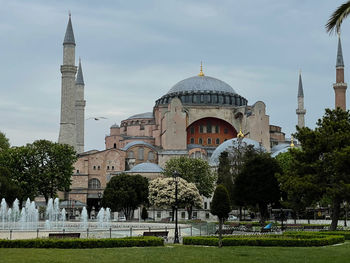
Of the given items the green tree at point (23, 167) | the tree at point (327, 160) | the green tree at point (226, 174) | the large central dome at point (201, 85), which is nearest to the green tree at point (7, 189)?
the green tree at point (23, 167)

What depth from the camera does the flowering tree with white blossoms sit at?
47.9 metres

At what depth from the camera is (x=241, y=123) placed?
75.6 m

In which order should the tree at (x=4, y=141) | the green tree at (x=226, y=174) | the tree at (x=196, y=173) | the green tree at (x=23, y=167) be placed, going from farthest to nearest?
the tree at (x=4, y=141) < the tree at (x=196, y=173) < the green tree at (x=23, y=167) < the green tree at (x=226, y=174)

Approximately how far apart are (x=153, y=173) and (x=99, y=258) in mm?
49025

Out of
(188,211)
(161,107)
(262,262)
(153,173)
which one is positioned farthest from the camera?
(161,107)

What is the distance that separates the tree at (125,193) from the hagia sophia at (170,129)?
12416 millimetres

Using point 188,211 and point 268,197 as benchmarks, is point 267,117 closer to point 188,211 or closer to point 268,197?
point 188,211

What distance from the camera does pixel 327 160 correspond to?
95.0ft

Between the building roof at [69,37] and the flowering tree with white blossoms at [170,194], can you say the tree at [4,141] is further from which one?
the flowering tree with white blossoms at [170,194]

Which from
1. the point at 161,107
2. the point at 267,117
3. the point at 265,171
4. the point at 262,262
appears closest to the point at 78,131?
the point at 161,107

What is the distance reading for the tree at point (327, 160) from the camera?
27906mm

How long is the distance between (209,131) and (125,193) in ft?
98.8

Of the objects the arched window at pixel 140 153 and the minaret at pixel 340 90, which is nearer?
the minaret at pixel 340 90

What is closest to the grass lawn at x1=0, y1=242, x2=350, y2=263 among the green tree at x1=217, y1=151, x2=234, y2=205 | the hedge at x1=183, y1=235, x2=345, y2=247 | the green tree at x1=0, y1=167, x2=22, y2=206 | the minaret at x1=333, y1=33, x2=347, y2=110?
the hedge at x1=183, y1=235, x2=345, y2=247
